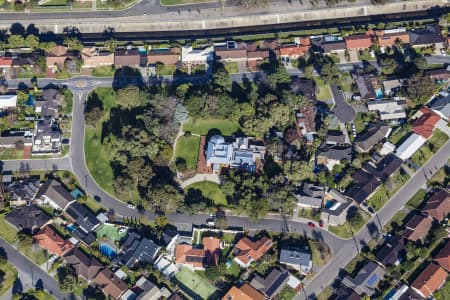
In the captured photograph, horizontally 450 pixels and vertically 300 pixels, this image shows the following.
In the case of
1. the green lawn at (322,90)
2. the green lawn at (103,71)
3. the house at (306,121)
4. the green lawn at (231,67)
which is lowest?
the house at (306,121)

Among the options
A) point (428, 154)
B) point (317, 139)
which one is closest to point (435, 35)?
point (428, 154)

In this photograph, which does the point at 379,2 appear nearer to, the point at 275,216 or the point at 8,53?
the point at 275,216

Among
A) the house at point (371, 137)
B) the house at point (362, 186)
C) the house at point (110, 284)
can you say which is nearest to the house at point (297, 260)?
the house at point (362, 186)

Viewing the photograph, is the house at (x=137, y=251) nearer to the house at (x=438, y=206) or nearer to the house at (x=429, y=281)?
the house at (x=429, y=281)

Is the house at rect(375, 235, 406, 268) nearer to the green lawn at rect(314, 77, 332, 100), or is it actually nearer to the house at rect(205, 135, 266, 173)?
the house at rect(205, 135, 266, 173)

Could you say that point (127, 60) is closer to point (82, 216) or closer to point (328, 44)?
point (82, 216)
